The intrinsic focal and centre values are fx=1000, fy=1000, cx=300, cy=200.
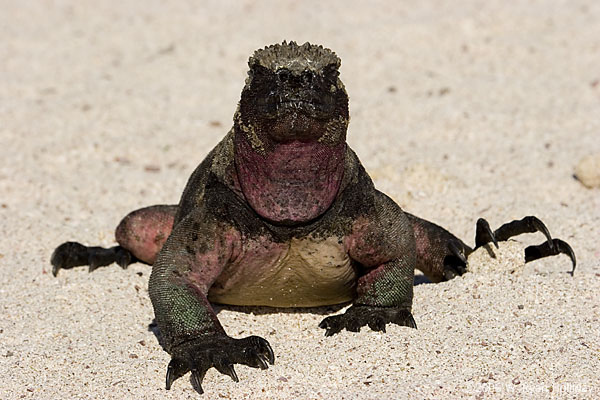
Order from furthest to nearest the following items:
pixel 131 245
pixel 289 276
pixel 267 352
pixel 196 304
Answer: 1. pixel 131 245
2. pixel 289 276
3. pixel 196 304
4. pixel 267 352

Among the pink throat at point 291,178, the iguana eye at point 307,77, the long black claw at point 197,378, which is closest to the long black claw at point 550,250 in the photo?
the pink throat at point 291,178

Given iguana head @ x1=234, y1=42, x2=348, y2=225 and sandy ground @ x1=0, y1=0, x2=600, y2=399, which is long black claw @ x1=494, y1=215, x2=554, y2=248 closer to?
sandy ground @ x1=0, y1=0, x2=600, y2=399

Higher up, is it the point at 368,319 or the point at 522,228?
the point at 522,228

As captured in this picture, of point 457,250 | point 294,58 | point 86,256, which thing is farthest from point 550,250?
point 86,256

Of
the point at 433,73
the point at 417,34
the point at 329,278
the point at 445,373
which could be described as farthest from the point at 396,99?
the point at 445,373

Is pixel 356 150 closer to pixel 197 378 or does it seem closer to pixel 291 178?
pixel 291 178

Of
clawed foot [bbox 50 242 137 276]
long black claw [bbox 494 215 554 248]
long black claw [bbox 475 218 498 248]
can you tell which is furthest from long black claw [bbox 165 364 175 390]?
long black claw [bbox 494 215 554 248]
